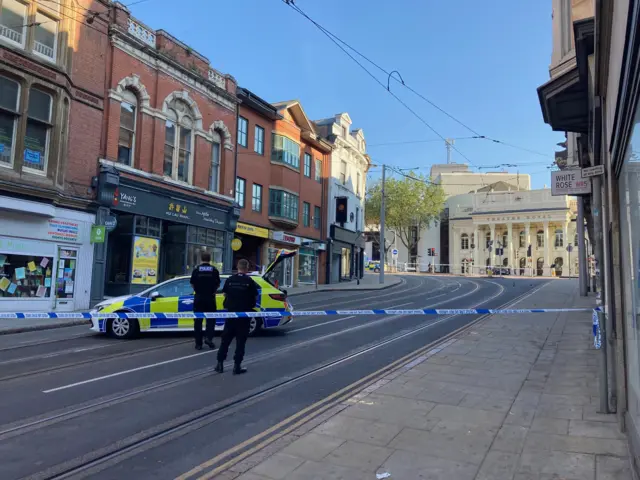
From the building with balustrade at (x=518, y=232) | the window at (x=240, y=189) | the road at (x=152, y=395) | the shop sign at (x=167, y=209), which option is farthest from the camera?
the building with balustrade at (x=518, y=232)

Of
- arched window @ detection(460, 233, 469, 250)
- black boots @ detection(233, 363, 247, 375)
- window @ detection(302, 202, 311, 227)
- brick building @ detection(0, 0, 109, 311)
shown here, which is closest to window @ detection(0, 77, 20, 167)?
brick building @ detection(0, 0, 109, 311)

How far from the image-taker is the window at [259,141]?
2772 cm

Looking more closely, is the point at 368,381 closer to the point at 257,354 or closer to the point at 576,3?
the point at 257,354

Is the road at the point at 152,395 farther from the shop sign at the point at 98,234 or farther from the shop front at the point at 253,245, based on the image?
the shop front at the point at 253,245

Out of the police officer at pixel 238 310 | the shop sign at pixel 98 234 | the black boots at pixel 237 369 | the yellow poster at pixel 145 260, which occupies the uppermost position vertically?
the shop sign at pixel 98 234

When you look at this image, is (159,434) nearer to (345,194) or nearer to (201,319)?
(201,319)

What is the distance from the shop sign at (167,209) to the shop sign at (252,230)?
1.62 metres

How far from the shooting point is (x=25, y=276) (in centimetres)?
1538

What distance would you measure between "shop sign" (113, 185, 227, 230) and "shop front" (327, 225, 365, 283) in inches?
517

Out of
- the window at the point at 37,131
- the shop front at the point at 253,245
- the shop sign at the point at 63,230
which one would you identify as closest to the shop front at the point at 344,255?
the shop front at the point at 253,245

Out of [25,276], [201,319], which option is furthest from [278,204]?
[201,319]

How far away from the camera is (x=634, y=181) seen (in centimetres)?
364

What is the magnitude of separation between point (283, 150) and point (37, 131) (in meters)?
15.6

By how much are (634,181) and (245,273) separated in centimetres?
550
